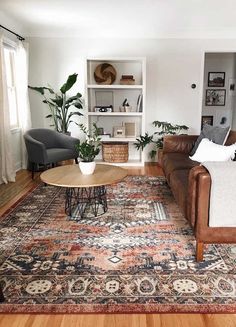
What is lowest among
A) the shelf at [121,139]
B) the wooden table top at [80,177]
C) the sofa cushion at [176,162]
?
the wooden table top at [80,177]

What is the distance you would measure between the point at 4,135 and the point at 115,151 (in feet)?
6.46

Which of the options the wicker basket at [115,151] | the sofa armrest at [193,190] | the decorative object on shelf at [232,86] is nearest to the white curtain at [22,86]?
the wicker basket at [115,151]

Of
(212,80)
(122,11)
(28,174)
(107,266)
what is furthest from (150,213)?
(212,80)

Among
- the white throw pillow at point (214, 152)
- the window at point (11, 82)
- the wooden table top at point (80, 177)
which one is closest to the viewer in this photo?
the wooden table top at point (80, 177)

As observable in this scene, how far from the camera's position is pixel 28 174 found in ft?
15.2

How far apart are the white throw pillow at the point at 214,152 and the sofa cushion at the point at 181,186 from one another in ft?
0.95

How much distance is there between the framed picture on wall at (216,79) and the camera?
681 cm

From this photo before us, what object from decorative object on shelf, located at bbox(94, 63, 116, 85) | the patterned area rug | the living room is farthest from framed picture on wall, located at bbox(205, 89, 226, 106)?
the patterned area rug

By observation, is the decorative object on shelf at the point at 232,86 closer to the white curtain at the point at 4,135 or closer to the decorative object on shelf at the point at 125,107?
the decorative object on shelf at the point at 125,107

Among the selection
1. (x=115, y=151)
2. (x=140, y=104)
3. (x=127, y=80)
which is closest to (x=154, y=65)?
(x=127, y=80)

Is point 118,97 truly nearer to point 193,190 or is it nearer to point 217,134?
point 217,134

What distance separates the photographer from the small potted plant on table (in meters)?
5.10

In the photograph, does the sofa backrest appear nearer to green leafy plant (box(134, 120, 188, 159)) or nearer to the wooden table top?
the wooden table top

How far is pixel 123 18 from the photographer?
4.36m
